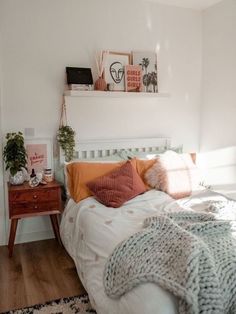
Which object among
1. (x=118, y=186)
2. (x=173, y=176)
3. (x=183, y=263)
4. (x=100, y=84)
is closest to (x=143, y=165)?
(x=173, y=176)

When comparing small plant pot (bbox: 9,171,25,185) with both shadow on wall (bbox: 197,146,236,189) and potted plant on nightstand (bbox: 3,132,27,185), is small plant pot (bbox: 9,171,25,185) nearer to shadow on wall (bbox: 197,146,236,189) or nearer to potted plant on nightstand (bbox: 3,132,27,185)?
potted plant on nightstand (bbox: 3,132,27,185)

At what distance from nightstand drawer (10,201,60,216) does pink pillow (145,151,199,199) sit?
94 cm

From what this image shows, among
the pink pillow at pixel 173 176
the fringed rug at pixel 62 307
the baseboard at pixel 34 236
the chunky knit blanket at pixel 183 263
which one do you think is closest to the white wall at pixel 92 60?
the baseboard at pixel 34 236

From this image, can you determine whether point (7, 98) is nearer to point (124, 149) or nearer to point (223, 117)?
point (124, 149)

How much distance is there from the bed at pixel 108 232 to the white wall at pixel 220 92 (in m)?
0.65

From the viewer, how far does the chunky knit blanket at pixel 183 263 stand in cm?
128

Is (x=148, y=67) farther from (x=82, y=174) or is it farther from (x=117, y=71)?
(x=82, y=174)

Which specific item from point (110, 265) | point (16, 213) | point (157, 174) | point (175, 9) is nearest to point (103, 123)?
point (157, 174)

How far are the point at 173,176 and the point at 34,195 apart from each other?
4.33ft

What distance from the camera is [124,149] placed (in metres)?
3.35

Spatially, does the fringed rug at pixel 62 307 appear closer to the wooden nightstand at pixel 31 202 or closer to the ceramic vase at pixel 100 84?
the wooden nightstand at pixel 31 202

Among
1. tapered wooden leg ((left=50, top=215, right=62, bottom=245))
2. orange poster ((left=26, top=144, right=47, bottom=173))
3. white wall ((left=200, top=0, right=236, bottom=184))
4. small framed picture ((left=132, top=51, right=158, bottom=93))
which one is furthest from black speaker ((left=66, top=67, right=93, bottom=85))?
white wall ((left=200, top=0, right=236, bottom=184))

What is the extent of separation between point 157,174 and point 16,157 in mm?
1347

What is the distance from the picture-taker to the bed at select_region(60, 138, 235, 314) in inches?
52.7
